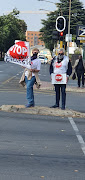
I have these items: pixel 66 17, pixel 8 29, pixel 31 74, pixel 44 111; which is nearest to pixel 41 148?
pixel 44 111

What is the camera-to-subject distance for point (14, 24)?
13450 centimetres

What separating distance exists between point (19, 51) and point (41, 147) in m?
6.05

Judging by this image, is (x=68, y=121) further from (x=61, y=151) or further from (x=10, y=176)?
(x=10, y=176)

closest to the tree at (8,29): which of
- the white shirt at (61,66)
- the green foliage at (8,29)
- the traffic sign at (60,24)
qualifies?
the green foliage at (8,29)

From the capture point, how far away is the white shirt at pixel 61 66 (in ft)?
48.4

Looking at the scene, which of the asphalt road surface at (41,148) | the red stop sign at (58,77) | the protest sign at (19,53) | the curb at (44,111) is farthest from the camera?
the red stop sign at (58,77)

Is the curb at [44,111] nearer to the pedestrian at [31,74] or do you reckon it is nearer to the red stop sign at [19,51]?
the pedestrian at [31,74]

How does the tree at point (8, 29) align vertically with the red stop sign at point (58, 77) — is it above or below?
below

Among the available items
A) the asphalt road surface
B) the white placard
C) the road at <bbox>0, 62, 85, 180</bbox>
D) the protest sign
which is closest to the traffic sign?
the white placard

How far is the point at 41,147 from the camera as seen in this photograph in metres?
8.78

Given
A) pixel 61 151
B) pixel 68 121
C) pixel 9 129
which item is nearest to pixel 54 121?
pixel 68 121

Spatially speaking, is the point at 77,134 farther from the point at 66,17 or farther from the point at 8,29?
the point at 8,29

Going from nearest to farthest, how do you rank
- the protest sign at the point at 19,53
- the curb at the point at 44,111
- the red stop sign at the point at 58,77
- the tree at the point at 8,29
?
the curb at the point at 44,111
the protest sign at the point at 19,53
the red stop sign at the point at 58,77
the tree at the point at 8,29

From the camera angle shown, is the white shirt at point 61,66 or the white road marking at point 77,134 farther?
the white shirt at point 61,66
